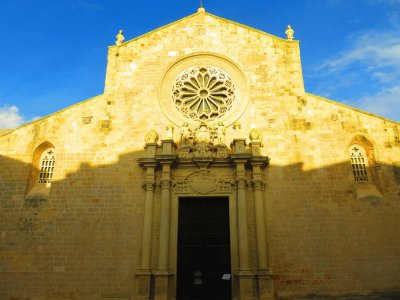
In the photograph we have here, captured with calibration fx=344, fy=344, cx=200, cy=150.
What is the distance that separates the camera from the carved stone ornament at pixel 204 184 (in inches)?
479

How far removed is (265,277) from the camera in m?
10.8

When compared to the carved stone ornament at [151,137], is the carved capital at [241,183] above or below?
below

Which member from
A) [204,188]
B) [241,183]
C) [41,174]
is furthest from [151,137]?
[41,174]

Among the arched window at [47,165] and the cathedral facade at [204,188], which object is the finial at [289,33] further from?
the arched window at [47,165]

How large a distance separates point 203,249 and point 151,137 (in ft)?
14.6

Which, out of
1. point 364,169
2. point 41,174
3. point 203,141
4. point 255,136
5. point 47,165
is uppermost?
point 255,136

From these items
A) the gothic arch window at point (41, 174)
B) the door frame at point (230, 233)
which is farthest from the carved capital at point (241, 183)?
the gothic arch window at point (41, 174)

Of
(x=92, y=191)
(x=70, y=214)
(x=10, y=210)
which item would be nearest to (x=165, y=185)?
(x=92, y=191)

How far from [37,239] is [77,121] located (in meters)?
4.54

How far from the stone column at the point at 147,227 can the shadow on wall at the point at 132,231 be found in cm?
30

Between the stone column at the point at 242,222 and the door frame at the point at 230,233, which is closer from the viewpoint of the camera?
the stone column at the point at 242,222

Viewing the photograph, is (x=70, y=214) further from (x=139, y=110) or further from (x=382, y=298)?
(x=382, y=298)

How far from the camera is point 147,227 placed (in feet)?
38.1

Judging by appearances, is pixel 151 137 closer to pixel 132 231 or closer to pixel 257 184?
pixel 132 231
